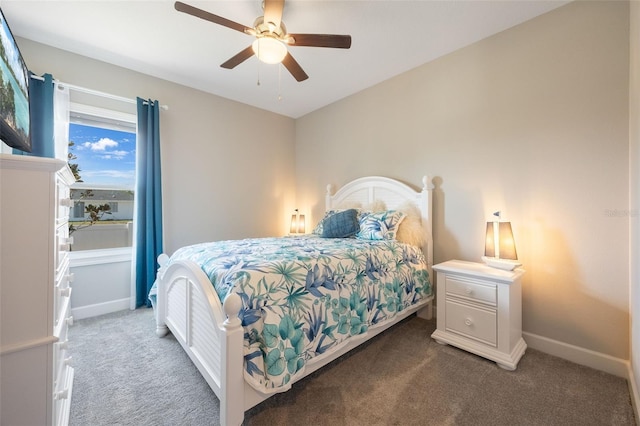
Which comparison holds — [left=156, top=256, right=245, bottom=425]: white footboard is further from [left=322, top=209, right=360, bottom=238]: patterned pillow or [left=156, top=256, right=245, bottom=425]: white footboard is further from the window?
[left=322, top=209, right=360, bottom=238]: patterned pillow

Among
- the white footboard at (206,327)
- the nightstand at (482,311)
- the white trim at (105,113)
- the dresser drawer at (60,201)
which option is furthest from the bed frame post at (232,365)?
Result: the white trim at (105,113)

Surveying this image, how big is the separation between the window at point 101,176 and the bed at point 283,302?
1203 mm

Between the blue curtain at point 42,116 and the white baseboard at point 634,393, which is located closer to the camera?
the white baseboard at point 634,393

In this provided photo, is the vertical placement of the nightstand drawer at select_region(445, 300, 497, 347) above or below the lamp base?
below

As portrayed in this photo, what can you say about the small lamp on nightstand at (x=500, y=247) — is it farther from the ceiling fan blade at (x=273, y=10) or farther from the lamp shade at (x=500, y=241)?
the ceiling fan blade at (x=273, y=10)

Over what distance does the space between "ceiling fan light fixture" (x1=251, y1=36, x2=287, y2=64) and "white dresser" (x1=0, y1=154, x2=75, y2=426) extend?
1463 mm

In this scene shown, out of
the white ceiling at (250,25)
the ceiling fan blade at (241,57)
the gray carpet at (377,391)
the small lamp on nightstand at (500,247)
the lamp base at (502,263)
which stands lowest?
the gray carpet at (377,391)

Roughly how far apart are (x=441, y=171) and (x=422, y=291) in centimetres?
124

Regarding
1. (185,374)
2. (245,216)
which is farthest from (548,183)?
(245,216)

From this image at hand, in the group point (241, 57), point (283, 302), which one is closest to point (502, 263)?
point (283, 302)

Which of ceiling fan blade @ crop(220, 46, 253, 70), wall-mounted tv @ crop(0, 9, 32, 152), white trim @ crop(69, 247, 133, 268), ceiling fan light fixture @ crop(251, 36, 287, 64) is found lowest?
white trim @ crop(69, 247, 133, 268)

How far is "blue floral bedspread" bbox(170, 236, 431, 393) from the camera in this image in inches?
49.9

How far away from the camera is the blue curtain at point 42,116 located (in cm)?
229

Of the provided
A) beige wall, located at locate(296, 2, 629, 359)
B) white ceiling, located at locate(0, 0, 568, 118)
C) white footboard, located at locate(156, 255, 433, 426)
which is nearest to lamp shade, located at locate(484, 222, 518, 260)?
beige wall, located at locate(296, 2, 629, 359)
